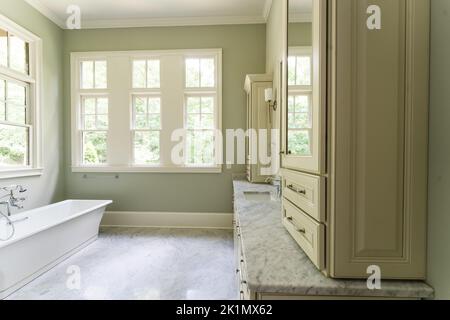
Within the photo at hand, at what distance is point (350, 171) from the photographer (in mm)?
834

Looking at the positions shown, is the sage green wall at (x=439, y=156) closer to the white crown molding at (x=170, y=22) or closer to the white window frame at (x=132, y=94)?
the white window frame at (x=132, y=94)

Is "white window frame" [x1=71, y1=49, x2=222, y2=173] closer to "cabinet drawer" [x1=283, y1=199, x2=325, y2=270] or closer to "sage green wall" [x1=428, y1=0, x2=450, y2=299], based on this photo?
"cabinet drawer" [x1=283, y1=199, x2=325, y2=270]

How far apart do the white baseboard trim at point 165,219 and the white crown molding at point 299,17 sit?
127 inches

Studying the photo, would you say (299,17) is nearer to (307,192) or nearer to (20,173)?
(307,192)

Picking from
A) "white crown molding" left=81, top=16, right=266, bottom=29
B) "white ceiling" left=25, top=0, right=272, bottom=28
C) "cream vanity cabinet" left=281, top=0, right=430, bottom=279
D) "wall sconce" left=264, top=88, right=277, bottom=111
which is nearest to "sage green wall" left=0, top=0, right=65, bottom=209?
"white ceiling" left=25, top=0, right=272, bottom=28

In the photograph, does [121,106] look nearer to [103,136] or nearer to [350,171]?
[103,136]

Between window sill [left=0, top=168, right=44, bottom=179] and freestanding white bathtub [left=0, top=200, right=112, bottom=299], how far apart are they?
512 millimetres

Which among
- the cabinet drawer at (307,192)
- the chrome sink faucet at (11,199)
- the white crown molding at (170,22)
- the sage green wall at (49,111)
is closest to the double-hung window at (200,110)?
the white crown molding at (170,22)

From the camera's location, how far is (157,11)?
12.2 ft

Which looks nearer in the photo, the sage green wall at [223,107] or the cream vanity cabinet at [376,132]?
the cream vanity cabinet at [376,132]

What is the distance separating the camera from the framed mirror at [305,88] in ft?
2.84

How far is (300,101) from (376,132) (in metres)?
0.37

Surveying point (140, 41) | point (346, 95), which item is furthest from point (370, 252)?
point (140, 41)

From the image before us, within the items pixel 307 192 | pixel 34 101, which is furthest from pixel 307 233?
pixel 34 101
